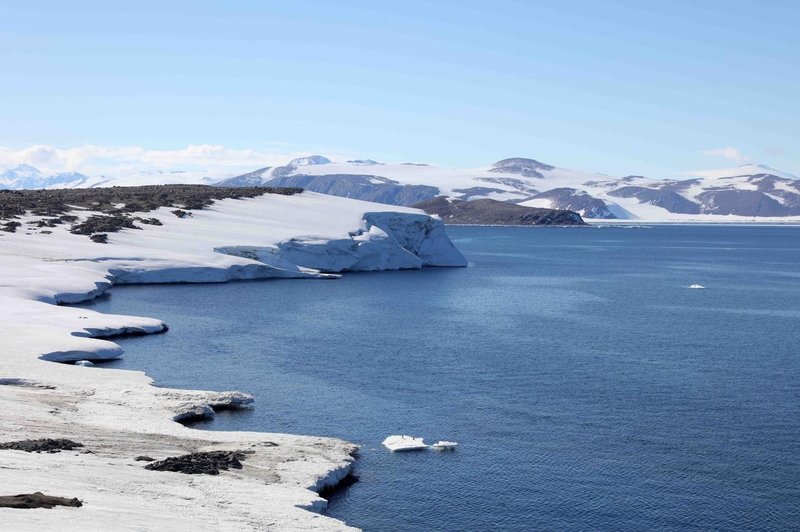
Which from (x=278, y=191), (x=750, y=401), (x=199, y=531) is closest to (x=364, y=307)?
(x=750, y=401)

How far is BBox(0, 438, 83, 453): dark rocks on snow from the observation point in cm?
2845

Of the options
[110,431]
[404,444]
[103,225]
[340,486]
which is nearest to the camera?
[340,486]

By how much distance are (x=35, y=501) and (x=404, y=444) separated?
15694 mm

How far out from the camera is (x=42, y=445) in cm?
2902

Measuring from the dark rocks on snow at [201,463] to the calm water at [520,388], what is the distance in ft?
12.4

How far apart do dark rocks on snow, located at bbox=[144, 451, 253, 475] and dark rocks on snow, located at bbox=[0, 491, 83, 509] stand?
18.7ft

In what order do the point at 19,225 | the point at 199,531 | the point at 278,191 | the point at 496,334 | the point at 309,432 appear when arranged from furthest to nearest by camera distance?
the point at 278,191
the point at 19,225
the point at 496,334
the point at 309,432
the point at 199,531

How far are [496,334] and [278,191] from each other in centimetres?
8678

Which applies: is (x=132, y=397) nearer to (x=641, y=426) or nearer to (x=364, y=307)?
(x=641, y=426)

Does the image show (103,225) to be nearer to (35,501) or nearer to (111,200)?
(111,200)

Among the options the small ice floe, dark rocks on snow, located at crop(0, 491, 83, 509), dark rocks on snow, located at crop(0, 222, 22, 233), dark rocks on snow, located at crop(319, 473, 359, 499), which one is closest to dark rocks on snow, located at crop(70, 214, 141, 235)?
dark rocks on snow, located at crop(0, 222, 22, 233)

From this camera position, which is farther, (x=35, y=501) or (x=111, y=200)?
(x=111, y=200)

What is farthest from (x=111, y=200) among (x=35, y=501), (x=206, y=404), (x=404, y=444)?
(x=35, y=501)

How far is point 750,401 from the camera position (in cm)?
4312
